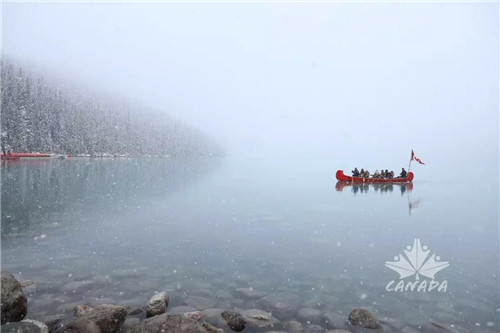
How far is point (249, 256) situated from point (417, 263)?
27.4ft

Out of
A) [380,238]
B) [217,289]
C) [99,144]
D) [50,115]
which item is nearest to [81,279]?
[217,289]

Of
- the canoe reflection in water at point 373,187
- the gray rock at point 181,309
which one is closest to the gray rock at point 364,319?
the gray rock at point 181,309


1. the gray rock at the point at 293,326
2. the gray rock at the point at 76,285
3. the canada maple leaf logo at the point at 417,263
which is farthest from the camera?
the canada maple leaf logo at the point at 417,263

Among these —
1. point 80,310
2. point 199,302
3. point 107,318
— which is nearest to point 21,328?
point 107,318

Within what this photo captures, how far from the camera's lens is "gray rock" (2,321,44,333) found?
655cm

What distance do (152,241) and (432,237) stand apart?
633 inches

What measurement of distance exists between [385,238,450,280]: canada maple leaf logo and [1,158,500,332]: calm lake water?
16.4 inches

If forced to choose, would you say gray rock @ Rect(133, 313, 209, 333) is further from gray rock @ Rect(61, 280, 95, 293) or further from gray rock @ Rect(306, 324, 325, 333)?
gray rock @ Rect(61, 280, 95, 293)

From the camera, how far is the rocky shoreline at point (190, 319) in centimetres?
731

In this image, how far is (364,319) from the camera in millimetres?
9430

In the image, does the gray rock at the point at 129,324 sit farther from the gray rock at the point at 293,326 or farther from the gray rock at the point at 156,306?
the gray rock at the point at 293,326

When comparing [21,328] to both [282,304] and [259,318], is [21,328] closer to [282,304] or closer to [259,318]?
[259,318]

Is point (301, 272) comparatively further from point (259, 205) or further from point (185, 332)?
point (259, 205)

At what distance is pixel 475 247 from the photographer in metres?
18.8
